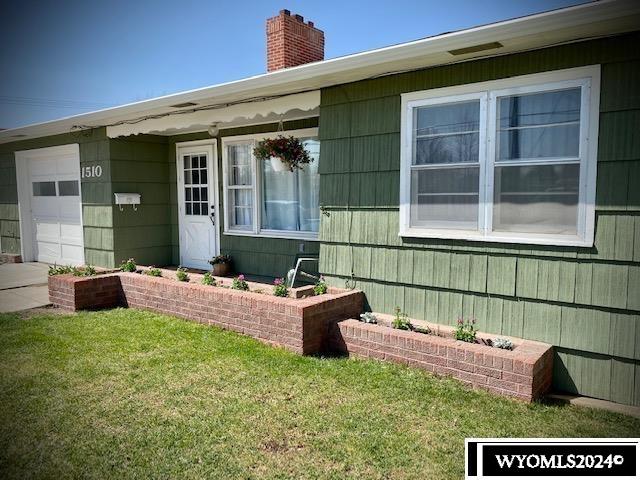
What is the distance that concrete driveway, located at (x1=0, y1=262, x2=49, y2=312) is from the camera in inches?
265

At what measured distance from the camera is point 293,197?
24.1ft

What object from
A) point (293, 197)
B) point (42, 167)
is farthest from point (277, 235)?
point (42, 167)

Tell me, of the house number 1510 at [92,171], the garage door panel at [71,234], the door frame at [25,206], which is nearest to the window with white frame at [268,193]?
the house number 1510 at [92,171]

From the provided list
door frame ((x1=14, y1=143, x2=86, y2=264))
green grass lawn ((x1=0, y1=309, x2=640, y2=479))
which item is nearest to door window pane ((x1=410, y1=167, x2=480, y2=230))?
green grass lawn ((x1=0, y1=309, x2=640, y2=479))

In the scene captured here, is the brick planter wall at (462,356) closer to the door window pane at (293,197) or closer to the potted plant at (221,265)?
the door window pane at (293,197)

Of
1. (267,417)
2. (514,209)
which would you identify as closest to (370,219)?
(514,209)

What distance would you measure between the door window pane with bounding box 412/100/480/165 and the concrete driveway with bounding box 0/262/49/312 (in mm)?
5462

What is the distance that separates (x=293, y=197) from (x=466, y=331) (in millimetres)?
3735

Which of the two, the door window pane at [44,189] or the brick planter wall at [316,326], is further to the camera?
the door window pane at [44,189]

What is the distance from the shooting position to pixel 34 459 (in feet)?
9.52

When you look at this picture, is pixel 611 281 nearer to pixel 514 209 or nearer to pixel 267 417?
pixel 514 209

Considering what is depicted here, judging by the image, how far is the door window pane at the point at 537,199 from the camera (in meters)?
3.98

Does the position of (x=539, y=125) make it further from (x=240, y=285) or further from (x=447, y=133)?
(x=240, y=285)

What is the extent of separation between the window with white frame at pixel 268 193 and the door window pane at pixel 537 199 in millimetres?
3175
